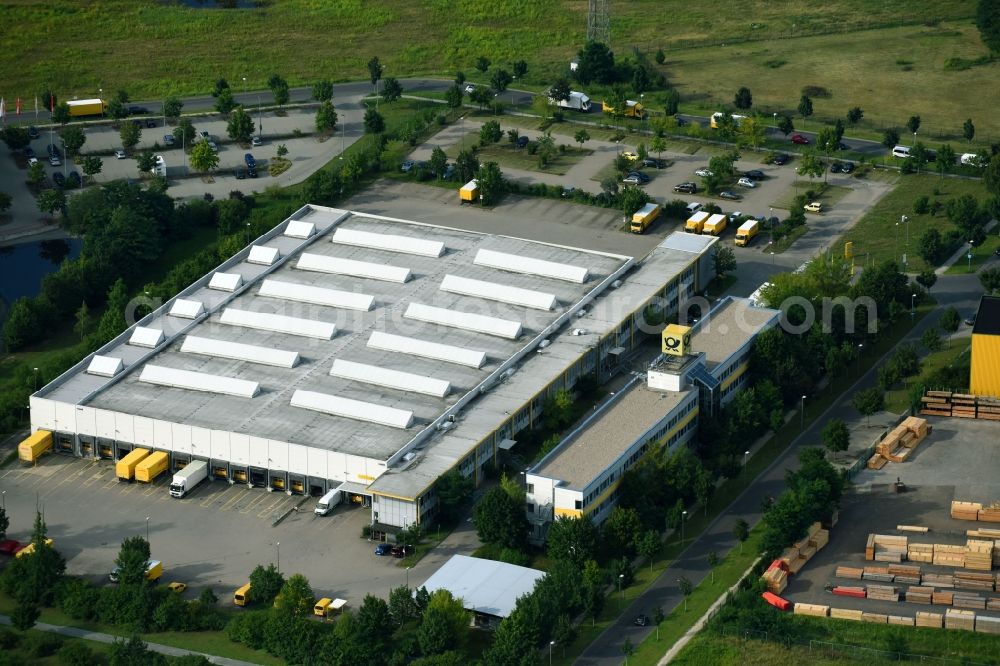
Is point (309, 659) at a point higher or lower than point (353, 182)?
lower

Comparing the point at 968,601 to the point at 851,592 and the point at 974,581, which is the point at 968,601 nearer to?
the point at 974,581

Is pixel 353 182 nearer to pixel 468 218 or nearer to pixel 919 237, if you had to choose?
pixel 468 218

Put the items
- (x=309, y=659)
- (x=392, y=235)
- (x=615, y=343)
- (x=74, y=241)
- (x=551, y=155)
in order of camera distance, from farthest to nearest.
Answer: (x=551, y=155) → (x=74, y=241) → (x=392, y=235) → (x=615, y=343) → (x=309, y=659)

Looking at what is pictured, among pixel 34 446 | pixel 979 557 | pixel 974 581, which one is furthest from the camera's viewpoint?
pixel 34 446

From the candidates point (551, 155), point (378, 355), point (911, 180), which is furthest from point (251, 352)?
point (911, 180)

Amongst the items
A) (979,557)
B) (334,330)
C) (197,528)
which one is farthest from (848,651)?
(334,330)

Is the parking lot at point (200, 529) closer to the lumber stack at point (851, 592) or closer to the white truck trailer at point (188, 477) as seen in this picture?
the white truck trailer at point (188, 477)

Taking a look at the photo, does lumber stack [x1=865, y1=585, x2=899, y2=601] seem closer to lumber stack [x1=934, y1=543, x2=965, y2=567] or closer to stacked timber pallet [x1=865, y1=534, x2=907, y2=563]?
stacked timber pallet [x1=865, y1=534, x2=907, y2=563]
